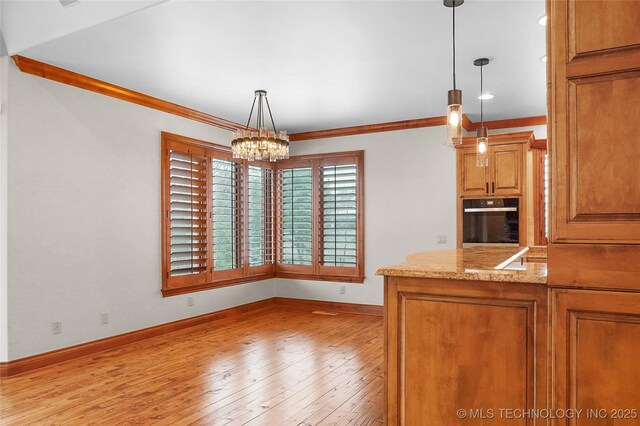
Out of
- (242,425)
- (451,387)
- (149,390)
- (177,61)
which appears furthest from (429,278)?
(177,61)

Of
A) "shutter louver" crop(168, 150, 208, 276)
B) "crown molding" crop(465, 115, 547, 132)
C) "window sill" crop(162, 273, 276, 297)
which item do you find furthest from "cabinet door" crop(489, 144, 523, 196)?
"shutter louver" crop(168, 150, 208, 276)

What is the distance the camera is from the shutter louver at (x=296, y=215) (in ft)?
22.7

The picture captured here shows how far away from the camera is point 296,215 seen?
22.9 ft

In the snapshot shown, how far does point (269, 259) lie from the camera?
7.12 meters

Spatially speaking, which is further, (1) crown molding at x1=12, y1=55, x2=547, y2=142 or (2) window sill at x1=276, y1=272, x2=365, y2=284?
(2) window sill at x1=276, y1=272, x2=365, y2=284

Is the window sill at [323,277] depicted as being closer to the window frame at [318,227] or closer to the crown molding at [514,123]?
the window frame at [318,227]

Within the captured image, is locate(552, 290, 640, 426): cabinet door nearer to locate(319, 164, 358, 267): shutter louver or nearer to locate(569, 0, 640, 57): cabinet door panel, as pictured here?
A: locate(569, 0, 640, 57): cabinet door panel

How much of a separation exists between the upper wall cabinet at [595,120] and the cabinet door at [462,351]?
36 centimetres

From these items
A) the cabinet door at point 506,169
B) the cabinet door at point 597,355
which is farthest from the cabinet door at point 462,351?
the cabinet door at point 506,169

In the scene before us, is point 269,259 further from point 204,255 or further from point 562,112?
point 562,112

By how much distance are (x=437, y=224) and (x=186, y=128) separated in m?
3.54

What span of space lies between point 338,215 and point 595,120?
5050 mm

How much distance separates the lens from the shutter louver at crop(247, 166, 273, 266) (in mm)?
6707

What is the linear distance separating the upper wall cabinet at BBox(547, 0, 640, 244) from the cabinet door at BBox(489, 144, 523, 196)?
393 centimetres
